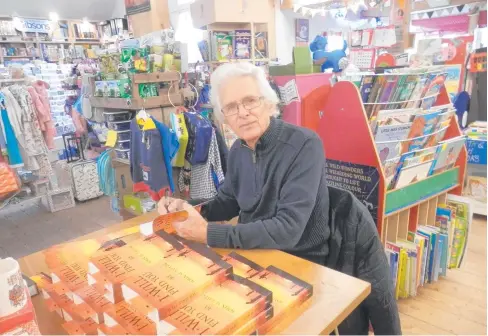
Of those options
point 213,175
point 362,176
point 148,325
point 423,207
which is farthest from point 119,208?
point 148,325

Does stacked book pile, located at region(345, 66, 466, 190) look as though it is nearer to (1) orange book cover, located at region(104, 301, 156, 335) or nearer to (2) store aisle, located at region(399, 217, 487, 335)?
(2) store aisle, located at region(399, 217, 487, 335)

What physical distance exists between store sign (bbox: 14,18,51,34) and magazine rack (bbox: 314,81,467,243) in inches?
317

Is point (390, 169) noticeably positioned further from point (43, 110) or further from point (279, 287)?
point (43, 110)

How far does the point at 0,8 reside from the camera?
7.76 metres

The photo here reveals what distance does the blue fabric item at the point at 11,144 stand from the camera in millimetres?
4008

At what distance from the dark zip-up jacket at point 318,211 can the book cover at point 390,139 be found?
0.64 m

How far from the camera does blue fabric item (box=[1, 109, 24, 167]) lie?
158 inches

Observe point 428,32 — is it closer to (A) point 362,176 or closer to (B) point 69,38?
(A) point 362,176

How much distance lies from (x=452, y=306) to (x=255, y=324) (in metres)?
2.07

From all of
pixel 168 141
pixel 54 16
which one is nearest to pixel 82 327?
pixel 168 141

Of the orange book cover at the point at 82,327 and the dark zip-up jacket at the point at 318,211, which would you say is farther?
the dark zip-up jacket at the point at 318,211

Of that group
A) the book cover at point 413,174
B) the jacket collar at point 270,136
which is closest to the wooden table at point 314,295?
the jacket collar at point 270,136

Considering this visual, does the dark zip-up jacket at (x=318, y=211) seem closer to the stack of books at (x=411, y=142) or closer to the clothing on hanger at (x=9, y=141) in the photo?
the stack of books at (x=411, y=142)

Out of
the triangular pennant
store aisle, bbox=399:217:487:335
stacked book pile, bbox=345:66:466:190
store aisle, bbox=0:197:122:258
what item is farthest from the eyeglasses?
the triangular pennant
